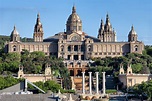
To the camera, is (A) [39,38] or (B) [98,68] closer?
(B) [98,68]

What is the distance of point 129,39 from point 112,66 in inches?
676

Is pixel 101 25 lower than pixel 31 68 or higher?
higher

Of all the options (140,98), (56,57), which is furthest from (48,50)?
(140,98)

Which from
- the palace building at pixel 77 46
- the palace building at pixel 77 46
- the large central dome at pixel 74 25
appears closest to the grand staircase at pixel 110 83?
the palace building at pixel 77 46

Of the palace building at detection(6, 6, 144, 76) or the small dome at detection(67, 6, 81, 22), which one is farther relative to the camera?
the small dome at detection(67, 6, 81, 22)

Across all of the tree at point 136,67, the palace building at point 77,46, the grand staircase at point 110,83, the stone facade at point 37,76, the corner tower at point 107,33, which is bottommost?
the grand staircase at point 110,83

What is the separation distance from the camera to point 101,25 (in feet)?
400

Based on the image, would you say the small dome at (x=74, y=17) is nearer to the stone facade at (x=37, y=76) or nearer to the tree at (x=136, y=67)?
the tree at (x=136, y=67)

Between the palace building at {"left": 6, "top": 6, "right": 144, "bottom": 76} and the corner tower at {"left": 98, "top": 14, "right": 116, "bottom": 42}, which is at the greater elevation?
the corner tower at {"left": 98, "top": 14, "right": 116, "bottom": 42}

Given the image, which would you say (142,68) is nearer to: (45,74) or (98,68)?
(98,68)

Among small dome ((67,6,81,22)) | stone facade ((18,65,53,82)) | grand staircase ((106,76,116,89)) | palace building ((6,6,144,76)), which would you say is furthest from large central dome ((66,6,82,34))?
stone facade ((18,65,53,82))

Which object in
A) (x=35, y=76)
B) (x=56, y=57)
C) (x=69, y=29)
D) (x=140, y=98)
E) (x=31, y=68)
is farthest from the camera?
(x=69, y=29)

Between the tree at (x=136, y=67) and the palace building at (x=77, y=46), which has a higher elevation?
the palace building at (x=77, y=46)

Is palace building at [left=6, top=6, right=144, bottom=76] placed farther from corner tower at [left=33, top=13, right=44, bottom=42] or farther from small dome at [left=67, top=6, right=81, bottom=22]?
small dome at [left=67, top=6, right=81, bottom=22]
